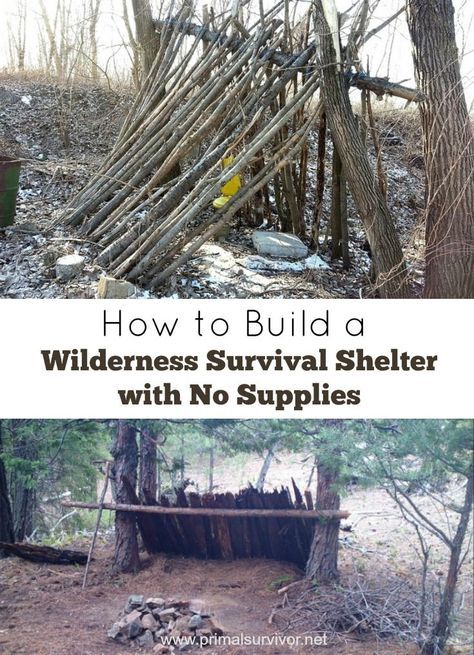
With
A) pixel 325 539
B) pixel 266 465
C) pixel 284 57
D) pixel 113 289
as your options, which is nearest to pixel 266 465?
pixel 266 465

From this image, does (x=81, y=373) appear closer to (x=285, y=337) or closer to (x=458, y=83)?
(x=285, y=337)

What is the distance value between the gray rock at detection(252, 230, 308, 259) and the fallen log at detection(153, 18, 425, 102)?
1509mm

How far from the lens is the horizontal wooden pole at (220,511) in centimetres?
424

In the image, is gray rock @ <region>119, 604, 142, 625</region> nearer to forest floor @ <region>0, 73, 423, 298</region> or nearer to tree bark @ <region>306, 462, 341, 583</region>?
tree bark @ <region>306, 462, 341, 583</region>

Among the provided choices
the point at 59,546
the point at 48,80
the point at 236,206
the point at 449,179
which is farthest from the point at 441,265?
the point at 48,80

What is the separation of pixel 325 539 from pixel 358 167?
9.59 feet

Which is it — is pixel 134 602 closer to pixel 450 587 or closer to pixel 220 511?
pixel 220 511

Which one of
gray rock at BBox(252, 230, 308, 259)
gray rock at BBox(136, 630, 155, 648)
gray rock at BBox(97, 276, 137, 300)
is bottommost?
gray rock at BBox(136, 630, 155, 648)

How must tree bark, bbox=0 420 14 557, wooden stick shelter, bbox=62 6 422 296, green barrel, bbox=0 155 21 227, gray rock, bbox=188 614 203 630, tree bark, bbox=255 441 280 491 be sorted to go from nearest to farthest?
gray rock, bbox=188 614 203 630 → tree bark, bbox=255 441 280 491 → tree bark, bbox=0 420 14 557 → wooden stick shelter, bbox=62 6 422 296 → green barrel, bbox=0 155 21 227

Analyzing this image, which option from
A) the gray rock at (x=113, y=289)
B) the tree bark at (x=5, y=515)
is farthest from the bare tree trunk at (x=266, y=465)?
the gray rock at (x=113, y=289)

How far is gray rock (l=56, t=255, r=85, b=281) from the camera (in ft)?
20.3

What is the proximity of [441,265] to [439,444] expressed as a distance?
1824mm

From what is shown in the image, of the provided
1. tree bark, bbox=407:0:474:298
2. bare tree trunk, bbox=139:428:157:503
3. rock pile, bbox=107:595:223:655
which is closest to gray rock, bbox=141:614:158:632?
rock pile, bbox=107:595:223:655

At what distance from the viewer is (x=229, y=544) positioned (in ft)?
14.4
